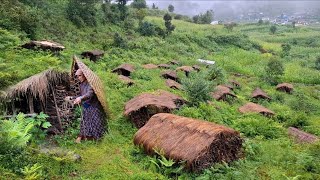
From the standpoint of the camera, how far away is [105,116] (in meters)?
10.8

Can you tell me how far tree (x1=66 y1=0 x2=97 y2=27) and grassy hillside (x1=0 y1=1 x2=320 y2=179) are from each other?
2.60 feet

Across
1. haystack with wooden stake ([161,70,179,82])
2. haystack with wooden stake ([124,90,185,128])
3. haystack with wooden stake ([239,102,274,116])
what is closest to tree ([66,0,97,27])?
haystack with wooden stake ([161,70,179,82])

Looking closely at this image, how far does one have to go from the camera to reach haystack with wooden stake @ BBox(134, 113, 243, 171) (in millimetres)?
8594

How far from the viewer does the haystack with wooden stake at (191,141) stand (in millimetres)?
8594

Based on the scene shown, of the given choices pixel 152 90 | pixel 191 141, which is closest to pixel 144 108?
pixel 191 141

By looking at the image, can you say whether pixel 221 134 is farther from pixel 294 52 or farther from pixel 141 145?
pixel 294 52

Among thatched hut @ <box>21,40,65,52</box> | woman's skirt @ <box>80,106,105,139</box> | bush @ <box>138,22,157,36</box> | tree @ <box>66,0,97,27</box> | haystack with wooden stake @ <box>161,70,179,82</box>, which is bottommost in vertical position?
haystack with wooden stake @ <box>161,70,179,82</box>

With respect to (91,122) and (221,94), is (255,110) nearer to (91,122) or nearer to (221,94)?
(221,94)

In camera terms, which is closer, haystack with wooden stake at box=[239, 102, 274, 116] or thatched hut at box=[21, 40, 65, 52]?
haystack with wooden stake at box=[239, 102, 274, 116]

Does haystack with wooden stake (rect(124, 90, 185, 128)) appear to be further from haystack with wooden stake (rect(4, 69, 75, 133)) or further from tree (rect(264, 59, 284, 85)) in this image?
tree (rect(264, 59, 284, 85))

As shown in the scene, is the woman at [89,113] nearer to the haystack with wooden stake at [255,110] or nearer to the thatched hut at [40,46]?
the haystack with wooden stake at [255,110]

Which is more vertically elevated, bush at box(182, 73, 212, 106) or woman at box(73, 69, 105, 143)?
woman at box(73, 69, 105, 143)

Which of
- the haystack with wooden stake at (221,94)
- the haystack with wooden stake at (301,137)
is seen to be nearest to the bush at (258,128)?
the haystack with wooden stake at (301,137)

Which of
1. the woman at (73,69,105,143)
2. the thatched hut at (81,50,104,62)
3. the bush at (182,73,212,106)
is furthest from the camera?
the thatched hut at (81,50,104,62)
